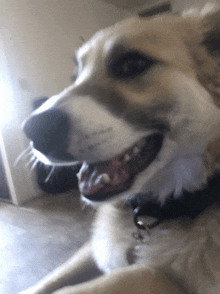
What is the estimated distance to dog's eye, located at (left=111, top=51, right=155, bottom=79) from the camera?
67 centimetres

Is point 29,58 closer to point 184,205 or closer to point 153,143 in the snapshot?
point 153,143

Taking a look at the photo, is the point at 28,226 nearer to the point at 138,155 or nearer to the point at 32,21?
the point at 138,155

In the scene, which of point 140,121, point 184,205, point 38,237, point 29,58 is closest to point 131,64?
point 140,121

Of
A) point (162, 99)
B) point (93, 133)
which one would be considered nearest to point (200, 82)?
A: point (162, 99)

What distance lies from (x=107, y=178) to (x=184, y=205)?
219 millimetres

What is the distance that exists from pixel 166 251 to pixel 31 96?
2241 millimetres

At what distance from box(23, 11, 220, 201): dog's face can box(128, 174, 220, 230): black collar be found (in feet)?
0.08

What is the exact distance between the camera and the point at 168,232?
639 millimetres

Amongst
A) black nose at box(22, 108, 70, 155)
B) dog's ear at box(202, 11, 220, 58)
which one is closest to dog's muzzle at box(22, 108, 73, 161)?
black nose at box(22, 108, 70, 155)

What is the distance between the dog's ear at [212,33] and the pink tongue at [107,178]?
0.43 meters

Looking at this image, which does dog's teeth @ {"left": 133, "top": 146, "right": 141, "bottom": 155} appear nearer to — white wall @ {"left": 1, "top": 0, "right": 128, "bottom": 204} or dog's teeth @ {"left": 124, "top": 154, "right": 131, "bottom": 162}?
dog's teeth @ {"left": 124, "top": 154, "right": 131, "bottom": 162}

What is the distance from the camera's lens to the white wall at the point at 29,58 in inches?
90.3

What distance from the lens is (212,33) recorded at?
0.72 metres

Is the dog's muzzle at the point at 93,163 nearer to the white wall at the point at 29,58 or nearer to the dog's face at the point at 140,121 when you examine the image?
the dog's face at the point at 140,121
